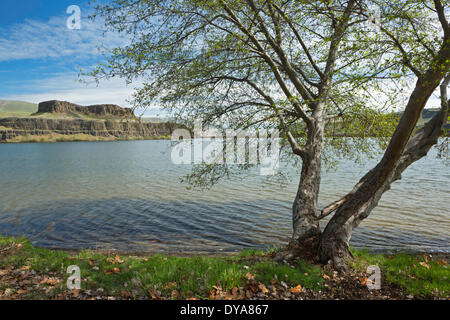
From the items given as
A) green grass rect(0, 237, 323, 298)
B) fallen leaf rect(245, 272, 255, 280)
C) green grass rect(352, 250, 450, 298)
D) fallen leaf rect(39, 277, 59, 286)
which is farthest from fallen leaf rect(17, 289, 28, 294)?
green grass rect(352, 250, 450, 298)

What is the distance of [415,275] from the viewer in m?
7.58

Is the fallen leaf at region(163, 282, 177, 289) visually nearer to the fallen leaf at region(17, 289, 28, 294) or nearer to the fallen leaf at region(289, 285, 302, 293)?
the fallen leaf at region(289, 285, 302, 293)

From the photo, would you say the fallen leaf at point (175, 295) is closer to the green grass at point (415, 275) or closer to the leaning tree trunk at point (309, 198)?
the leaning tree trunk at point (309, 198)

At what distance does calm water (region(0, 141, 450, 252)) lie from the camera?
14.7 m

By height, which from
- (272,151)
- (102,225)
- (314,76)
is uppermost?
(314,76)

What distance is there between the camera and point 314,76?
11.8 metres

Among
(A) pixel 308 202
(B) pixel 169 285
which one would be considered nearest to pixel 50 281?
(B) pixel 169 285

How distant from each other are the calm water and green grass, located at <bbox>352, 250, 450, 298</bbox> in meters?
5.04

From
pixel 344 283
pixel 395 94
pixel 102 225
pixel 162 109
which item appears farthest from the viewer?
pixel 102 225

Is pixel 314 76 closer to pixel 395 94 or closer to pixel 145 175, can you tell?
pixel 395 94

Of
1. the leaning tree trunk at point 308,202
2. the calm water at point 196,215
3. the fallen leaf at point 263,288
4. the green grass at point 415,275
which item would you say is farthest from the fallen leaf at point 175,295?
the calm water at point 196,215

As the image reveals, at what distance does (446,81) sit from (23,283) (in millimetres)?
12547
